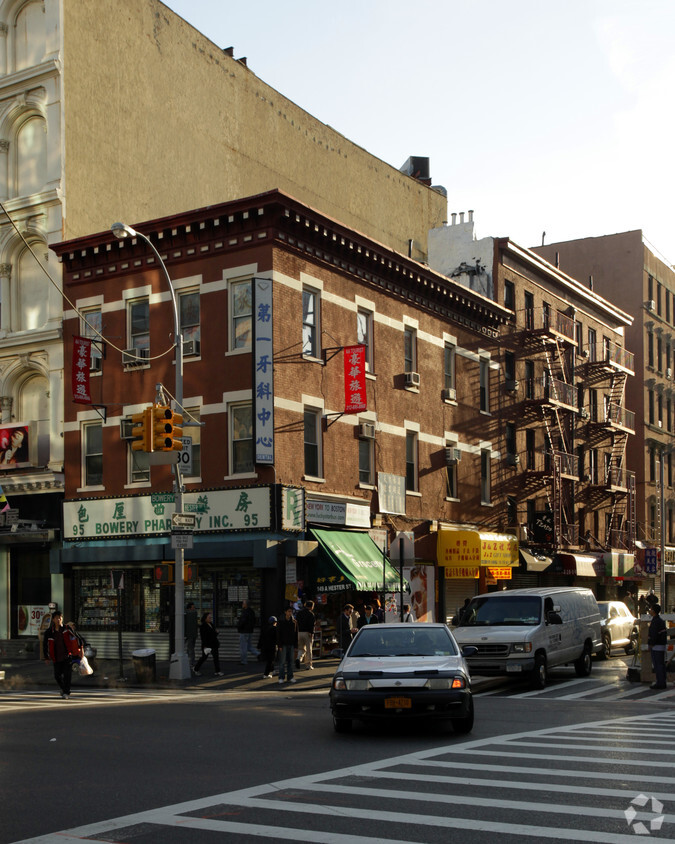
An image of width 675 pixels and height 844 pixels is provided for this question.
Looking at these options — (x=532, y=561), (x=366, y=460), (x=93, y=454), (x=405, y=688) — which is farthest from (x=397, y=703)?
(x=532, y=561)

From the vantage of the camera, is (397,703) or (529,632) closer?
(397,703)

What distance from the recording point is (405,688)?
13.9 meters

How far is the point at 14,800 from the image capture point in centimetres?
966

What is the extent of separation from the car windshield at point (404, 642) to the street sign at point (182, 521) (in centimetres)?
1050

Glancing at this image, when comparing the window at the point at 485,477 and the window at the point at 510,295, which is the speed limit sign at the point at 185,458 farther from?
the window at the point at 510,295

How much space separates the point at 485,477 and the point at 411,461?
6127 mm

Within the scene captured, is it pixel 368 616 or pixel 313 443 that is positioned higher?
pixel 313 443

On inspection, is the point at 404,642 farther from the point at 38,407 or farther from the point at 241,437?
the point at 38,407

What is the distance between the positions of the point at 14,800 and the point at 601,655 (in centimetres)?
2486

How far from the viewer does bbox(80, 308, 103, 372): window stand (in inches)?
1303

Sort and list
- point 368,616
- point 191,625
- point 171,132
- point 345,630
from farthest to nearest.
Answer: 1. point 171,132
2. point 368,616
3. point 191,625
4. point 345,630

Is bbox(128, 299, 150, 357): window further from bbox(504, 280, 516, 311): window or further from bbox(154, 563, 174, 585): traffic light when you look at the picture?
bbox(504, 280, 516, 311): window

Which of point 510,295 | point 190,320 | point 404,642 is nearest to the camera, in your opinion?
point 404,642

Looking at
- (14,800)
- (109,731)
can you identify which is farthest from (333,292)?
(14,800)
